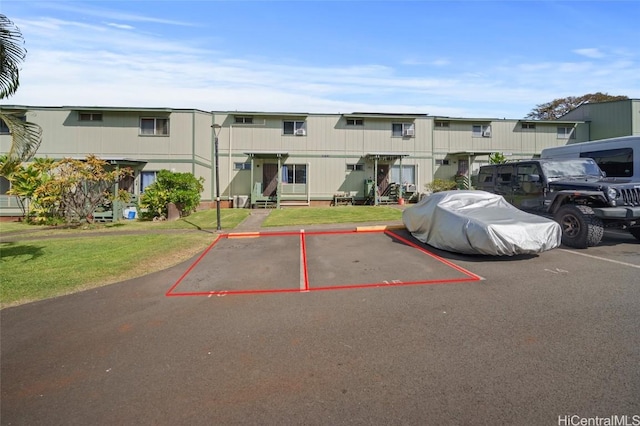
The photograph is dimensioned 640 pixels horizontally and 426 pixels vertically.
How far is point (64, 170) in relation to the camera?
13609 mm

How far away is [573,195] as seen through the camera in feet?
27.3

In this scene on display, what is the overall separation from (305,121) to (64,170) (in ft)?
43.1

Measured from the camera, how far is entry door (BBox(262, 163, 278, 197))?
2186 centimetres

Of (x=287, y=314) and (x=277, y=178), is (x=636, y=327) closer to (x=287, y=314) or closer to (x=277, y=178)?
(x=287, y=314)

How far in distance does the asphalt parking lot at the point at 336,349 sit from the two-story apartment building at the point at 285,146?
15438 mm

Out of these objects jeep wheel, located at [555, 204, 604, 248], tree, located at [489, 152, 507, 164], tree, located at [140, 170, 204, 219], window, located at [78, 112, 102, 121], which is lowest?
jeep wheel, located at [555, 204, 604, 248]

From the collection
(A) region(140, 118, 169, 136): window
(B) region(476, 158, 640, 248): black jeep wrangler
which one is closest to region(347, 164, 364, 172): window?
(A) region(140, 118, 169, 136): window

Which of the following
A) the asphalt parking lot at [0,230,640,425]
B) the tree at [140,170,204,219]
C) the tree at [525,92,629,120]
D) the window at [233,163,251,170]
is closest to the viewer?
the asphalt parking lot at [0,230,640,425]

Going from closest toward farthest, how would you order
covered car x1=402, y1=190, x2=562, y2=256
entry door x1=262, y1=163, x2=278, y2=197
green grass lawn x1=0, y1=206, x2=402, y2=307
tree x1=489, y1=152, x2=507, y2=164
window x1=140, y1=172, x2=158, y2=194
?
green grass lawn x1=0, y1=206, x2=402, y2=307, covered car x1=402, y1=190, x2=562, y2=256, window x1=140, y1=172, x2=158, y2=194, entry door x1=262, y1=163, x2=278, y2=197, tree x1=489, y1=152, x2=507, y2=164

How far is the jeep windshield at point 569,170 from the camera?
929 centimetres

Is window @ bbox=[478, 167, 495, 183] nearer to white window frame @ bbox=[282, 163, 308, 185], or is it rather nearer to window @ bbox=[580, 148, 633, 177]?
window @ bbox=[580, 148, 633, 177]

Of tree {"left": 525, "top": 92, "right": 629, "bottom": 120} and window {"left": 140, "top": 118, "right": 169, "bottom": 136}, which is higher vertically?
tree {"left": 525, "top": 92, "right": 629, "bottom": 120}

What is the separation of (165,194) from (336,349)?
13.8m

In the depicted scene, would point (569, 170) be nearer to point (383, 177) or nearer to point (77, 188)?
point (383, 177)
